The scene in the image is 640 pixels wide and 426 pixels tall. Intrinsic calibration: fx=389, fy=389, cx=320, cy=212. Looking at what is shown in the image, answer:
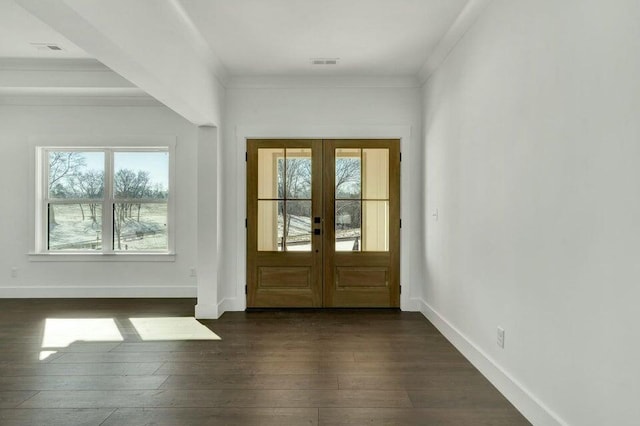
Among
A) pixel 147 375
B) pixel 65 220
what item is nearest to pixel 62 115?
pixel 65 220

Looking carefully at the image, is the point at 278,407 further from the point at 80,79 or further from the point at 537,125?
the point at 80,79

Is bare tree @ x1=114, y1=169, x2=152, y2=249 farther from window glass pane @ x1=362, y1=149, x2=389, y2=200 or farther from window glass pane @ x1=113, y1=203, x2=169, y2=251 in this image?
window glass pane @ x1=362, y1=149, x2=389, y2=200

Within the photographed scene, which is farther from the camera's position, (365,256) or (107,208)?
(107,208)

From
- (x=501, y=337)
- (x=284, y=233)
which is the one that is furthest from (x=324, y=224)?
(x=501, y=337)

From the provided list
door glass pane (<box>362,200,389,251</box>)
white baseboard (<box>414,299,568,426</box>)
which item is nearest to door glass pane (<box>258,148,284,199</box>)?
door glass pane (<box>362,200,389,251</box>)

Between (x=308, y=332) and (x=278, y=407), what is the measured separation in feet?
4.93

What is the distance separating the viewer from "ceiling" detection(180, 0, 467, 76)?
3117 millimetres

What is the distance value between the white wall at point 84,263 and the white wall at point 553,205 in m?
3.70

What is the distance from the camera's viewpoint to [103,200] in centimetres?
549

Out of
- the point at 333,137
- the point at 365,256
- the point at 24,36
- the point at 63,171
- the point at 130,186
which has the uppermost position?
the point at 24,36

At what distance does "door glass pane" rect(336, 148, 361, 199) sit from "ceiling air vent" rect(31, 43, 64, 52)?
3.19 meters

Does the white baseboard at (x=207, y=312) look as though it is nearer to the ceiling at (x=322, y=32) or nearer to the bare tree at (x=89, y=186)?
the bare tree at (x=89, y=186)

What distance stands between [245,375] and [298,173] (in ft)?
8.53

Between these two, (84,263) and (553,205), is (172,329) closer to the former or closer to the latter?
(84,263)
